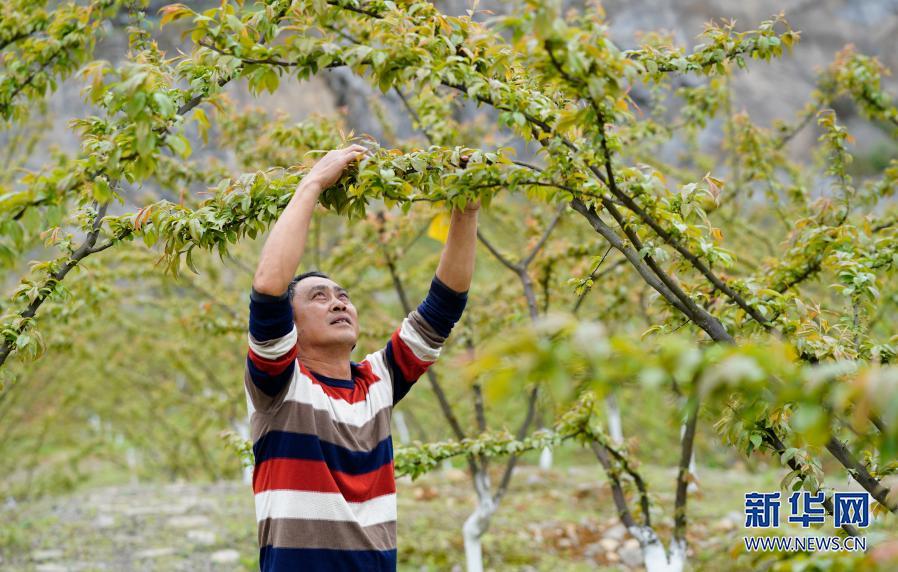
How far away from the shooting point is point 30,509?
30.4 ft

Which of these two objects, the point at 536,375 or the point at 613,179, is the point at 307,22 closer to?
the point at 613,179

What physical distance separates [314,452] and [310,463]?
0.11 ft

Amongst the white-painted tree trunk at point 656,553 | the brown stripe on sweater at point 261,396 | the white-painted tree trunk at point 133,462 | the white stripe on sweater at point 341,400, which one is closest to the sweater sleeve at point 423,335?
the white stripe on sweater at point 341,400

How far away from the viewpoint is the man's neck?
2.63 metres

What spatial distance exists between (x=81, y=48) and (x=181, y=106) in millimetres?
1296

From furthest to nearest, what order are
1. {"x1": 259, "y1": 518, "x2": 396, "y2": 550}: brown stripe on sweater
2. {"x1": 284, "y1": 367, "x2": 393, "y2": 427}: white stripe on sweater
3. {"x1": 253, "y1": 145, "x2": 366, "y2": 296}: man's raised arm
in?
{"x1": 284, "y1": 367, "x2": 393, "y2": 427}: white stripe on sweater < {"x1": 259, "y1": 518, "x2": 396, "y2": 550}: brown stripe on sweater < {"x1": 253, "y1": 145, "x2": 366, "y2": 296}: man's raised arm

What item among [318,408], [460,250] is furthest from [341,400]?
[460,250]

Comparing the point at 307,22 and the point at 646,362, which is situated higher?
the point at 307,22

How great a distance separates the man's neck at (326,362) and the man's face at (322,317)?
35 mm

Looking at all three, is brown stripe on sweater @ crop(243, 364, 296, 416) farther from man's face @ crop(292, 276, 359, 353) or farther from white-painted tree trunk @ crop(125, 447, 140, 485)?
white-painted tree trunk @ crop(125, 447, 140, 485)

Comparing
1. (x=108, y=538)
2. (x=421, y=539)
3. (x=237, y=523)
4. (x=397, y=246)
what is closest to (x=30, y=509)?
(x=108, y=538)

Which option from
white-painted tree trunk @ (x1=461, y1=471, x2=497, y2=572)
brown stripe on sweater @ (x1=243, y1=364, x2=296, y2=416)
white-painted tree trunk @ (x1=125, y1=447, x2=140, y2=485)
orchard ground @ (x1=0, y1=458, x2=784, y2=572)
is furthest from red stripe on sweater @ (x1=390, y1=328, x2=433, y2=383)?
white-painted tree trunk @ (x1=125, y1=447, x2=140, y2=485)

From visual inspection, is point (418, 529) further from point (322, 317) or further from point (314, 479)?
point (314, 479)

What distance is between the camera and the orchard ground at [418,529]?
21.5 feet
